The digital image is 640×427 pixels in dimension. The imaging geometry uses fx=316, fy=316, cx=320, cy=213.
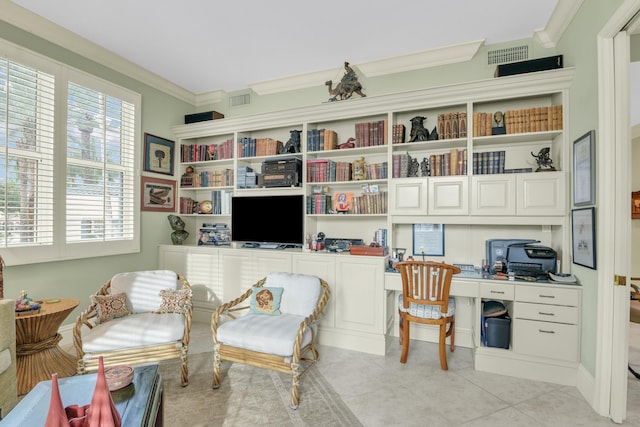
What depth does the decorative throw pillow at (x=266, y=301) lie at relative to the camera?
265cm

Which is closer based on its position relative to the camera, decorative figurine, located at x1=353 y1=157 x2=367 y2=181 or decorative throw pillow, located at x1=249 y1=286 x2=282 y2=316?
decorative throw pillow, located at x1=249 y1=286 x2=282 y2=316

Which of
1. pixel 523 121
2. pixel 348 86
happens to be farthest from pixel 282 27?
pixel 523 121

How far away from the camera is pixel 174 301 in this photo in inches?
107

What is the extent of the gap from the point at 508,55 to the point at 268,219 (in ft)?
9.82

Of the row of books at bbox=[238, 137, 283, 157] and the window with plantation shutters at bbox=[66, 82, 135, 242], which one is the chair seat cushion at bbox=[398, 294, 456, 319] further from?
the window with plantation shutters at bbox=[66, 82, 135, 242]

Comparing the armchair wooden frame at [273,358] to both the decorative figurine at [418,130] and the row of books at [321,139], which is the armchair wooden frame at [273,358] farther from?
the decorative figurine at [418,130]

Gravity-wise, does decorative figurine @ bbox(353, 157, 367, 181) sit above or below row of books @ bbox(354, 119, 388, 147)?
below

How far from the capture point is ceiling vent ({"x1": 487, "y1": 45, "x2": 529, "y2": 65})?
3055mm

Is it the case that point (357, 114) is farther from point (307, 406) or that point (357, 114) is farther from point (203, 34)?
point (307, 406)

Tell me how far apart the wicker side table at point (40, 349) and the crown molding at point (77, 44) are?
94.2 inches

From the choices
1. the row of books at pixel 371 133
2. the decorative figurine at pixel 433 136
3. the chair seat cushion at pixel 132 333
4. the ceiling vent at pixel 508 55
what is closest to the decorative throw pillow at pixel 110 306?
the chair seat cushion at pixel 132 333

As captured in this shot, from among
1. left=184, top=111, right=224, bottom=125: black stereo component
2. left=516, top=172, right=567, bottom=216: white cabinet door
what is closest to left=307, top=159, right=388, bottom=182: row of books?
left=516, top=172, right=567, bottom=216: white cabinet door

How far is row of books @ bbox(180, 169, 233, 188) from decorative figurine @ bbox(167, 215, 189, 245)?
48 centimetres

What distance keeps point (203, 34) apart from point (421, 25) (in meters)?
2.03
